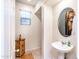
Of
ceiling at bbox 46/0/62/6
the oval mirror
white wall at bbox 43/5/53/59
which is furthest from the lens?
white wall at bbox 43/5/53/59

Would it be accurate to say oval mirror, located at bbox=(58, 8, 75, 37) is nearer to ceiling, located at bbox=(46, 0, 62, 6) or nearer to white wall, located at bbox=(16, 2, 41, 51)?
ceiling, located at bbox=(46, 0, 62, 6)

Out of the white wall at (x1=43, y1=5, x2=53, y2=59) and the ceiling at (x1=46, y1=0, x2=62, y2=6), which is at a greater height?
the ceiling at (x1=46, y1=0, x2=62, y2=6)

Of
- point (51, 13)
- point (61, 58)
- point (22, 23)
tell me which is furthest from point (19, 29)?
point (61, 58)

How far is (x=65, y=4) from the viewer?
125 inches

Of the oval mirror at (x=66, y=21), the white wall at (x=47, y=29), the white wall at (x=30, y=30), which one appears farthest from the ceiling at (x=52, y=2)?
the white wall at (x=30, y=30)

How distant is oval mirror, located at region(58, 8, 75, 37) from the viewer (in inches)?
115

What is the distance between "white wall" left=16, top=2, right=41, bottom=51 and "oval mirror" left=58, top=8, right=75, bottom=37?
2.50 m

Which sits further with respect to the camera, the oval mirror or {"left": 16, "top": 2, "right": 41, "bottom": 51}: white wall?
{"left": 16, "top": 2, "right": 41, "bottom": 51}: white wall

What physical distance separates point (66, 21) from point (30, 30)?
314 cm

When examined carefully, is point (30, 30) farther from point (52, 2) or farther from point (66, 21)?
point (66, 21)

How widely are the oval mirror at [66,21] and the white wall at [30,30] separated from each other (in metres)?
2.50

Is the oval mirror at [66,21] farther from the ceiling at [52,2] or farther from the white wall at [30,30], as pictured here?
the white wall at [30,30]

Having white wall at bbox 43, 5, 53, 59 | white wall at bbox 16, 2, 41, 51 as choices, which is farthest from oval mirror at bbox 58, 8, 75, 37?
white wall at bbox 16, 2, 41, 51

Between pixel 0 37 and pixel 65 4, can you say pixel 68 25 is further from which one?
pixel 0 37
